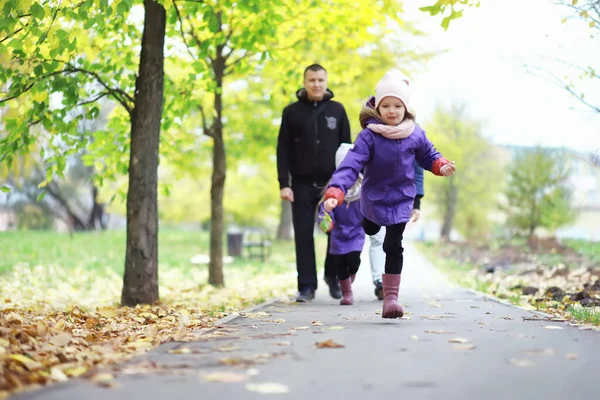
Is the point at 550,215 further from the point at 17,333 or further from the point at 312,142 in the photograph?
the point at 17,333

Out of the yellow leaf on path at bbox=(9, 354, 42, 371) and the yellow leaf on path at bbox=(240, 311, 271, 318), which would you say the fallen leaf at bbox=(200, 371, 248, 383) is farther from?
the yellow leaf on path at bbox=(240, 311, 271, 318)

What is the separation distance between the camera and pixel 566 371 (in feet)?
12.3

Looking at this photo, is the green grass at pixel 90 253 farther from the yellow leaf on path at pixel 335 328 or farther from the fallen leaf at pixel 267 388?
the fallen leaf at pixel 267 388

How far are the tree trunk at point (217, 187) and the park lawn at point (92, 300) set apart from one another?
17.1 inches

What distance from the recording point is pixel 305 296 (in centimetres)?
818

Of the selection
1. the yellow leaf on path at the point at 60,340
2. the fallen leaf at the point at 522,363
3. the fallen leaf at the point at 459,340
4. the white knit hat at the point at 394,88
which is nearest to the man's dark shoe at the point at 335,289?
the white knit hat at the point at 394,88

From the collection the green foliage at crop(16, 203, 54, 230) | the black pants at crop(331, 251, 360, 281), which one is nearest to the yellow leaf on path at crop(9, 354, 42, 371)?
the black pants at crop(331, 251, 360, 281)

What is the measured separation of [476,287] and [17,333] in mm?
8446

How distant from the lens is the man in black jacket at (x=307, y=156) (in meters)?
8.10

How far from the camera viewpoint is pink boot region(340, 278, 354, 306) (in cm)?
781

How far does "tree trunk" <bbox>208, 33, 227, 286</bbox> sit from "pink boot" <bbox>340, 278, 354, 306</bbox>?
4.23 metres

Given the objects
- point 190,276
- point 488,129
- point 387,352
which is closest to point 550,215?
point 488,129

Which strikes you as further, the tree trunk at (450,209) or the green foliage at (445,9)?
the tree trunk at (450,209)

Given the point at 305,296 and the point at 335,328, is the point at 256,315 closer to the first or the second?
the point at 335,328
